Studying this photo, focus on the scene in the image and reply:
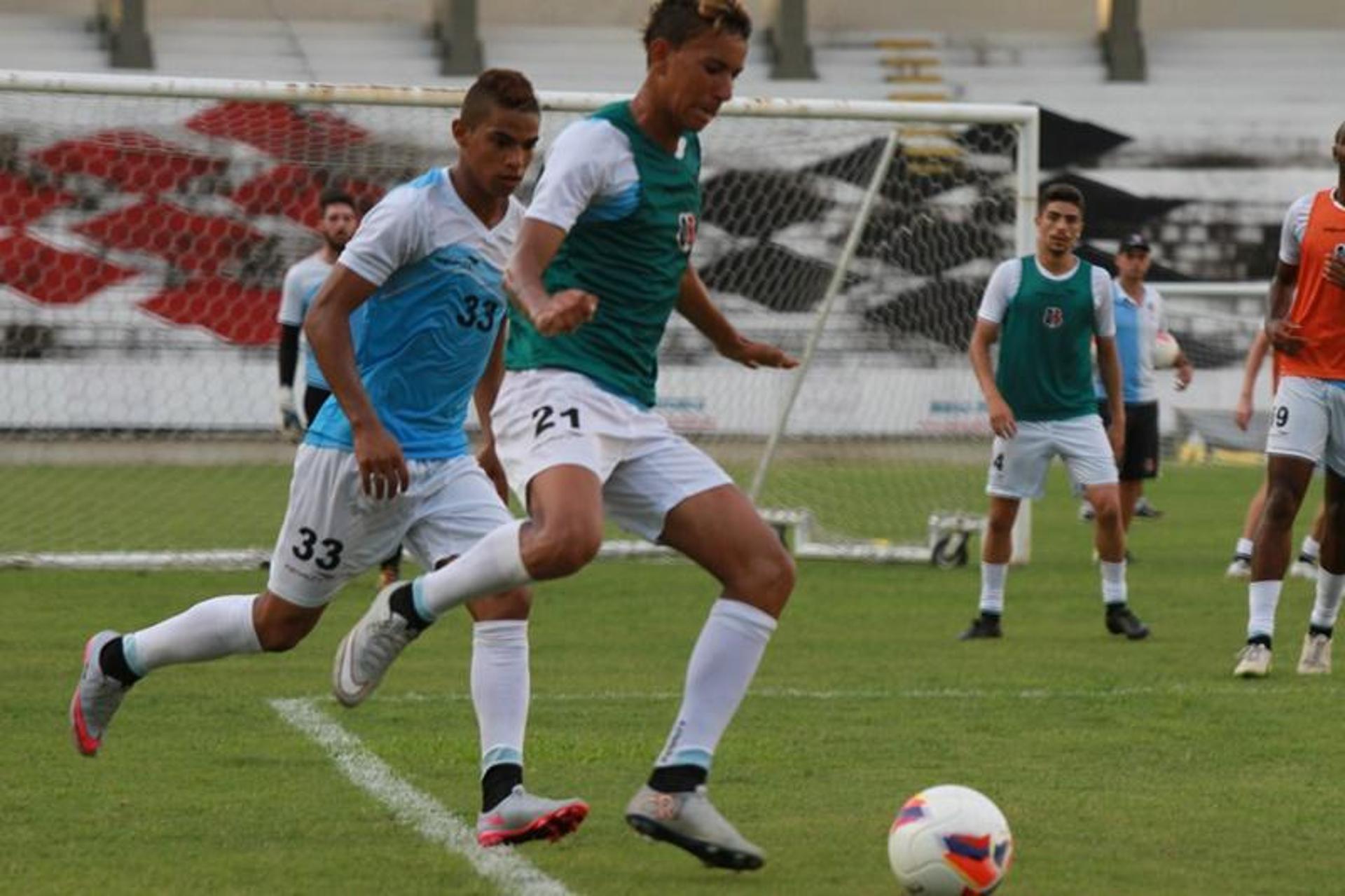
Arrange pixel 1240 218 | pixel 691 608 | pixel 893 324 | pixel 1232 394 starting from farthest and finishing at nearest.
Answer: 1. pixel 1240 218
2. pixel 1232 394
3. pixel 893 324
4. pixel 691 608

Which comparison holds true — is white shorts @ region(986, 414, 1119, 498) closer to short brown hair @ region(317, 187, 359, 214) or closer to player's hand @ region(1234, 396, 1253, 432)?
player's hand @ region(1234, 396, 1253, 432)

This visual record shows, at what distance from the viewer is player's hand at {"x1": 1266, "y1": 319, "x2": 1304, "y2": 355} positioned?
10180mm

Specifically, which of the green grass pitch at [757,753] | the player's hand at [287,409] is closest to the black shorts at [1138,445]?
the green grass pitch at [757,753]

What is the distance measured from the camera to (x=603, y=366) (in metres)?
6.40

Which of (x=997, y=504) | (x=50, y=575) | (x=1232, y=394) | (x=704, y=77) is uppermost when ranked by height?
(x=704, y=77)

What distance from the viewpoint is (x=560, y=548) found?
238 inches

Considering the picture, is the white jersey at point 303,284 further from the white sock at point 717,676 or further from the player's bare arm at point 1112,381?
the white sock at point 717,676

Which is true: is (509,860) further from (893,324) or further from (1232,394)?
(1232,394)

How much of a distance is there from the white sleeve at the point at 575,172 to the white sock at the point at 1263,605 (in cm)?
508

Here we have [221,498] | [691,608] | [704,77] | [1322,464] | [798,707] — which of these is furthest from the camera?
[221,498]

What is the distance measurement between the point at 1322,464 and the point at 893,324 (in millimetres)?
11630

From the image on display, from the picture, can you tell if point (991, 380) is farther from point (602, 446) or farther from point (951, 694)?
point (602, 446)

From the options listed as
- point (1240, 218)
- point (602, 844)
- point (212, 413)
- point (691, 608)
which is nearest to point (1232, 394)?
point (1240, 218)

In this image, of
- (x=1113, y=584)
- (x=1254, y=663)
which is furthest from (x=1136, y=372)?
(x=1254, y=663)
